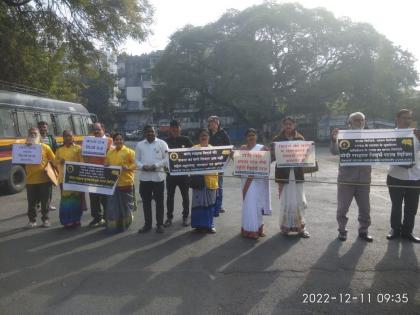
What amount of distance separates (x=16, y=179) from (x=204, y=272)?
8.32 meters

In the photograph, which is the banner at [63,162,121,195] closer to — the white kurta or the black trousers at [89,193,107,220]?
the black trousers at [89,193,107,220]

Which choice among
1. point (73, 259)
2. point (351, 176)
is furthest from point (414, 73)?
point (73, 259)

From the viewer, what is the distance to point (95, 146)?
7.22 m

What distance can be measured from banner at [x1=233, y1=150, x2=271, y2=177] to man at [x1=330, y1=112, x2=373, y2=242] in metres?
1.06

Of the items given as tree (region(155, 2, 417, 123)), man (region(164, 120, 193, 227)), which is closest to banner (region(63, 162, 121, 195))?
man (region(164, 120, 193, 227))

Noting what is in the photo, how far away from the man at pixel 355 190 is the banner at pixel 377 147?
169 mm

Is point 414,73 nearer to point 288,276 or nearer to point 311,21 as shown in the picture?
point 311,21

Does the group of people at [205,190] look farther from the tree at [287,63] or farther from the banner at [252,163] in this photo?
the tree at [287,63]

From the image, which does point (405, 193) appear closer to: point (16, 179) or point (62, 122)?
point (16, 179)

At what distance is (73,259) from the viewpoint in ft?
17.8

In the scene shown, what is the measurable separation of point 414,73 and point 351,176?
43.1 m

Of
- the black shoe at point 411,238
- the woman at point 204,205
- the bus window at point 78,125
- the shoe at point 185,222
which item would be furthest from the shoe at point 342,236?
the bus window at point 78,125

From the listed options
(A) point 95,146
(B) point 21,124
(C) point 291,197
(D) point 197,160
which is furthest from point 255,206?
(B) point 21,124

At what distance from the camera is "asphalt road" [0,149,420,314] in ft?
13.3
